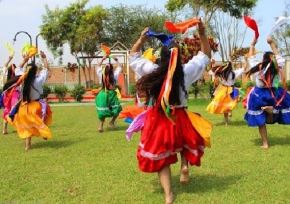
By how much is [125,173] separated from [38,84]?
316 centimetres

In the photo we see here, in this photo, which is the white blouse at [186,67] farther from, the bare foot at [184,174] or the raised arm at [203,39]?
the bare foot at [184,174]

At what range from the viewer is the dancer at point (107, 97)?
11875mm

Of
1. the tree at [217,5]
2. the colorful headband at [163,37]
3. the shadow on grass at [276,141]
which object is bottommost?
the shadow on grass at [276,141]

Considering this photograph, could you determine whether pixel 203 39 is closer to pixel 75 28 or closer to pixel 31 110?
pixel 31 110

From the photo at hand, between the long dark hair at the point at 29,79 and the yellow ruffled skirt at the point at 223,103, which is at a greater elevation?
the long dark hair at the point at 29,79

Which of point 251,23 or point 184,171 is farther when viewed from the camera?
Answer: point 251,23

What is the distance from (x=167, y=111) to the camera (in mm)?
5285

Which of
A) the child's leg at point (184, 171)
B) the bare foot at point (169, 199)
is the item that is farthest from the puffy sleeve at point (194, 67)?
the bare foot at point (169, 199)


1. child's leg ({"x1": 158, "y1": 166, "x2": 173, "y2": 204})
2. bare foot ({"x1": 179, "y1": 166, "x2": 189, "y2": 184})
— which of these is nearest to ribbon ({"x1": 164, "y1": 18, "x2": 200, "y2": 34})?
child's leg ({"x1": 158, "y1": 166, "x2": 173, "y2": 204})

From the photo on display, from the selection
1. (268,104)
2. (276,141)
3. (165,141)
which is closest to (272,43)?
(268,104)

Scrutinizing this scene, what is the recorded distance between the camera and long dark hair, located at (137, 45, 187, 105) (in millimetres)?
5309

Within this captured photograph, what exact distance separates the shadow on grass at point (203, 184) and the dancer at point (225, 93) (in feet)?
19.3

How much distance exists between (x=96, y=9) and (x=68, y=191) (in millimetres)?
40985

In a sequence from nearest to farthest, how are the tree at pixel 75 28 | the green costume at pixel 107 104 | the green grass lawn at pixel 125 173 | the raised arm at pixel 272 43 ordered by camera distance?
the green grass lawn at pixel 125 173 < the raised arm at pixel 272 43 < the green costume at pixel 107 104 < the tree at pixel 75 28
